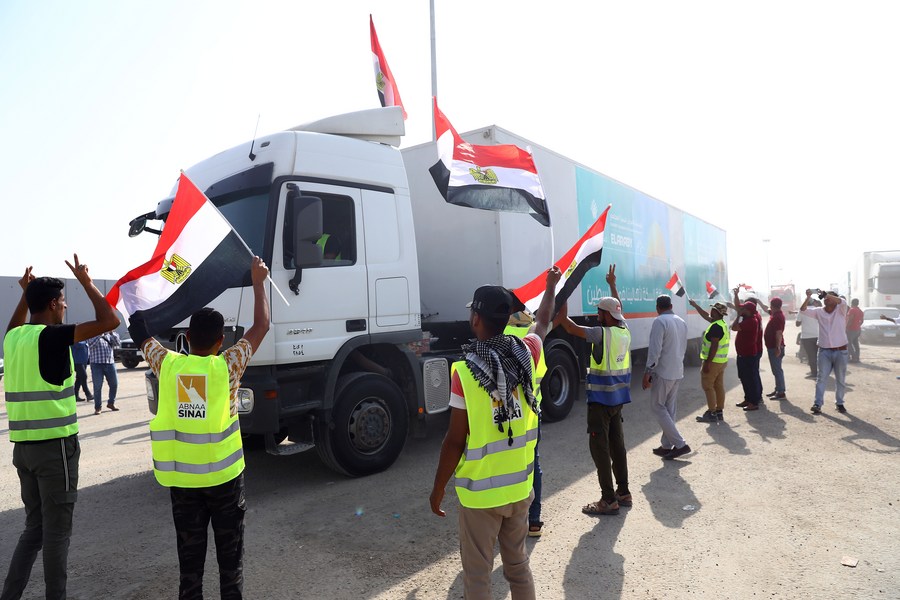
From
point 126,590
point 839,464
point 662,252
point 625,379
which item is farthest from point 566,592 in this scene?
point 662,252

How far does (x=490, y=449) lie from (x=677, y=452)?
417 centimetres

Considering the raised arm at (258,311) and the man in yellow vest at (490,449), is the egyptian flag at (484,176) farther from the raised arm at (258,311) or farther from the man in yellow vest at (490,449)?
the man in yellow vest at (490,449)

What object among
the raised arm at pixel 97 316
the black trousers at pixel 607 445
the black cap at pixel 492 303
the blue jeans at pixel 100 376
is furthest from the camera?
the blue jeans at pixel 100 376

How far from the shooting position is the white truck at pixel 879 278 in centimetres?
2206

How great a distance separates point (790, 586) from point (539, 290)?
2351mm

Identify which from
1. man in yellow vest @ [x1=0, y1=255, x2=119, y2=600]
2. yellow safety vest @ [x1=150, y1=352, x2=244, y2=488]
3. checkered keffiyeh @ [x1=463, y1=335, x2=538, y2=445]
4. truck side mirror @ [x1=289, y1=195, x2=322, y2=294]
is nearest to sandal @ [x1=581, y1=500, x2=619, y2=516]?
checkered keffiyeh @ [x1=463, y1=335, x2=538, y2=445]

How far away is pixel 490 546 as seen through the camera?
7.94 ft

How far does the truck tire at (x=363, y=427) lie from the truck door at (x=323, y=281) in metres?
0.46

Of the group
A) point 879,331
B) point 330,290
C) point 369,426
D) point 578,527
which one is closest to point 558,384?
point 369,426

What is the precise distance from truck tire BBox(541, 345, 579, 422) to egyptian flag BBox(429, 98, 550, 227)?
312cm

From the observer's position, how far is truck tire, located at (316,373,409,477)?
16.8ft

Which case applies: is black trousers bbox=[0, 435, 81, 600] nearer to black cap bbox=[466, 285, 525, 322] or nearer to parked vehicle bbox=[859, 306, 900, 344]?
black cap bbox=[466, 285, 525, 322]

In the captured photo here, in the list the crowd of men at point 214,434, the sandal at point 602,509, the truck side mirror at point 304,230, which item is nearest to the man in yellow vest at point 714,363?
the sandal at point 602,509

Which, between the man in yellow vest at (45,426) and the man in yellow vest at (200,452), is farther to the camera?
the man in yellow vest at (45,426)
